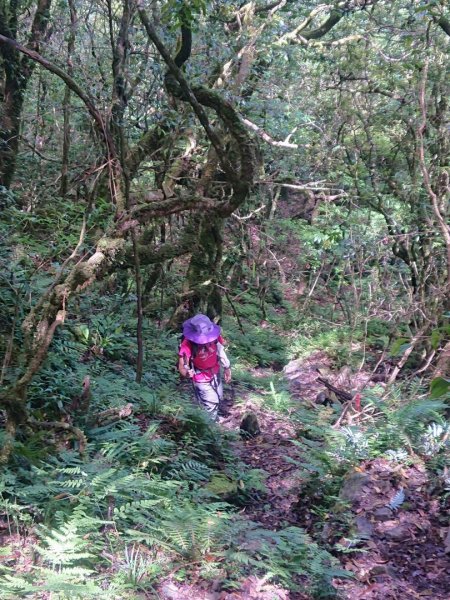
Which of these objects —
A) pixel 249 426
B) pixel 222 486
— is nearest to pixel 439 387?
pixel 222 486

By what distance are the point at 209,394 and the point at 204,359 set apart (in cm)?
57

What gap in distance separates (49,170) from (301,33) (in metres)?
6.12

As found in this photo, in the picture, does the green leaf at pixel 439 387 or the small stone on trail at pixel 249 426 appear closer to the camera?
the green leaf at pixel 439 387

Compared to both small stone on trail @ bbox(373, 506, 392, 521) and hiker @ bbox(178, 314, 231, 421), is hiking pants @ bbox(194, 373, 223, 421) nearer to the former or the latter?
hiker @ bbox(178, 314, 231, 421)

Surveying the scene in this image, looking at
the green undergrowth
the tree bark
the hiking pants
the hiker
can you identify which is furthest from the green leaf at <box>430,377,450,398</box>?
the tree bark

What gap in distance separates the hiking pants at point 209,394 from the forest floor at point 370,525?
586 millimetres

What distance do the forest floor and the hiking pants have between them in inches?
23.1

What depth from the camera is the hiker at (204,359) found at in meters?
7.44

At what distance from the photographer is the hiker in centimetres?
744

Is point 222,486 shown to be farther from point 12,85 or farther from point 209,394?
point 12,85

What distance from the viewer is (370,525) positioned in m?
5.43

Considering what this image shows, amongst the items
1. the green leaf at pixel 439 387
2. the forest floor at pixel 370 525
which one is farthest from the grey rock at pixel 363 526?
the green leaf at pixel 439 387

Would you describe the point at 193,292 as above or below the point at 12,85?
below

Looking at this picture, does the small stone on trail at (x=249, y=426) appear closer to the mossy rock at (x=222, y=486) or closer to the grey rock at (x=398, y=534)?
the mossy rock at (x=222, y=486)
